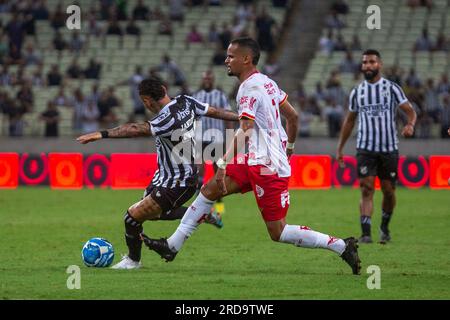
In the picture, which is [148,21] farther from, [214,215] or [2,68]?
[214,215]

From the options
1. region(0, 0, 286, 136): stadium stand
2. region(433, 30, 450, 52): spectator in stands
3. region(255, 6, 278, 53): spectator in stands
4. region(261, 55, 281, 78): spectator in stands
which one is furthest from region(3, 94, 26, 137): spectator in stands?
region(433, 30, 450, 52): spectator in stands

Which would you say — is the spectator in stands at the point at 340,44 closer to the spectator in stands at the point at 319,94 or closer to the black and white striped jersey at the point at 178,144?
the spectator in stands at the point at 319,94

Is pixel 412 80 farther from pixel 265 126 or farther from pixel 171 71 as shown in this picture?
pixel 265 126

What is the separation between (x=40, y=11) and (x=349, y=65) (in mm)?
9326

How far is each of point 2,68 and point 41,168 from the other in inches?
217

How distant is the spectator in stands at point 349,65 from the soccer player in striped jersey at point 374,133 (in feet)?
47.4

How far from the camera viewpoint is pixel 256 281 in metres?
10.6

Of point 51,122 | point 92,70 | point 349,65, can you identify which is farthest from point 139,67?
point 349,65

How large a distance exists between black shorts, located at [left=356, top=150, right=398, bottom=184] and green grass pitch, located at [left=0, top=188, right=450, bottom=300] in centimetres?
89

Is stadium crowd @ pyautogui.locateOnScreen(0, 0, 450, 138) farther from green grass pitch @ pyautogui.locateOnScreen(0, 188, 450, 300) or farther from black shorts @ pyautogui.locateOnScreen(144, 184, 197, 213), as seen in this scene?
black shorts @ pyautogui.locateOnScreen(144, 184, 197, 213)

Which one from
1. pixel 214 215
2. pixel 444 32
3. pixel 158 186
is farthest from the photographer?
pixel 444 32

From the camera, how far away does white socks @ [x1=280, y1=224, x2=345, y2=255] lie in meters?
10.8
